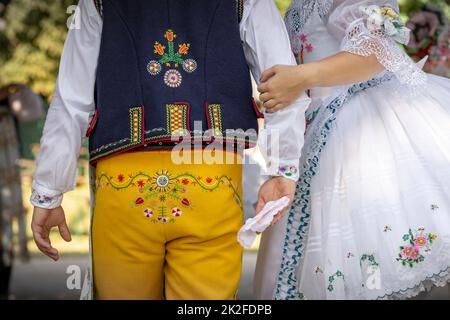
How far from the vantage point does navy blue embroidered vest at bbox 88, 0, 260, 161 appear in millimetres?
1692

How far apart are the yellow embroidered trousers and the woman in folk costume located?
26cm

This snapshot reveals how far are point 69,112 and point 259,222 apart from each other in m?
0.60

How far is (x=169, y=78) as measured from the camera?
1709 millimetres

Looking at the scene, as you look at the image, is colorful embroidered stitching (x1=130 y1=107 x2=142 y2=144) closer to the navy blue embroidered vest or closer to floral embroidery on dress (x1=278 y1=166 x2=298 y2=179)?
the navy blue embroidered vest

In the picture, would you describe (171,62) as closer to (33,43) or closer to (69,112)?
(69,112)

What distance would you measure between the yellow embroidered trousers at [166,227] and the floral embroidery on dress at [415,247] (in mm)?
444

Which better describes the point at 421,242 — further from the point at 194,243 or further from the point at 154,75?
the point at 154,75

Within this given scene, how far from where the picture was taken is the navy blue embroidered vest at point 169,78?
1692 millimetres

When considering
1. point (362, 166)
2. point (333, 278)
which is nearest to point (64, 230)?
point (333, 278)

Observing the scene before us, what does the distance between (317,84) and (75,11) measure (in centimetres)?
72

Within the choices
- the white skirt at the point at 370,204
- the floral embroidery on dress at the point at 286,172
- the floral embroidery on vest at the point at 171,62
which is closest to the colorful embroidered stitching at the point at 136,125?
the floral embroidery on vest at the point at 171,62

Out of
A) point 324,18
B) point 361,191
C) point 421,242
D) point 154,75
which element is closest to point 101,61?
point 154,75
